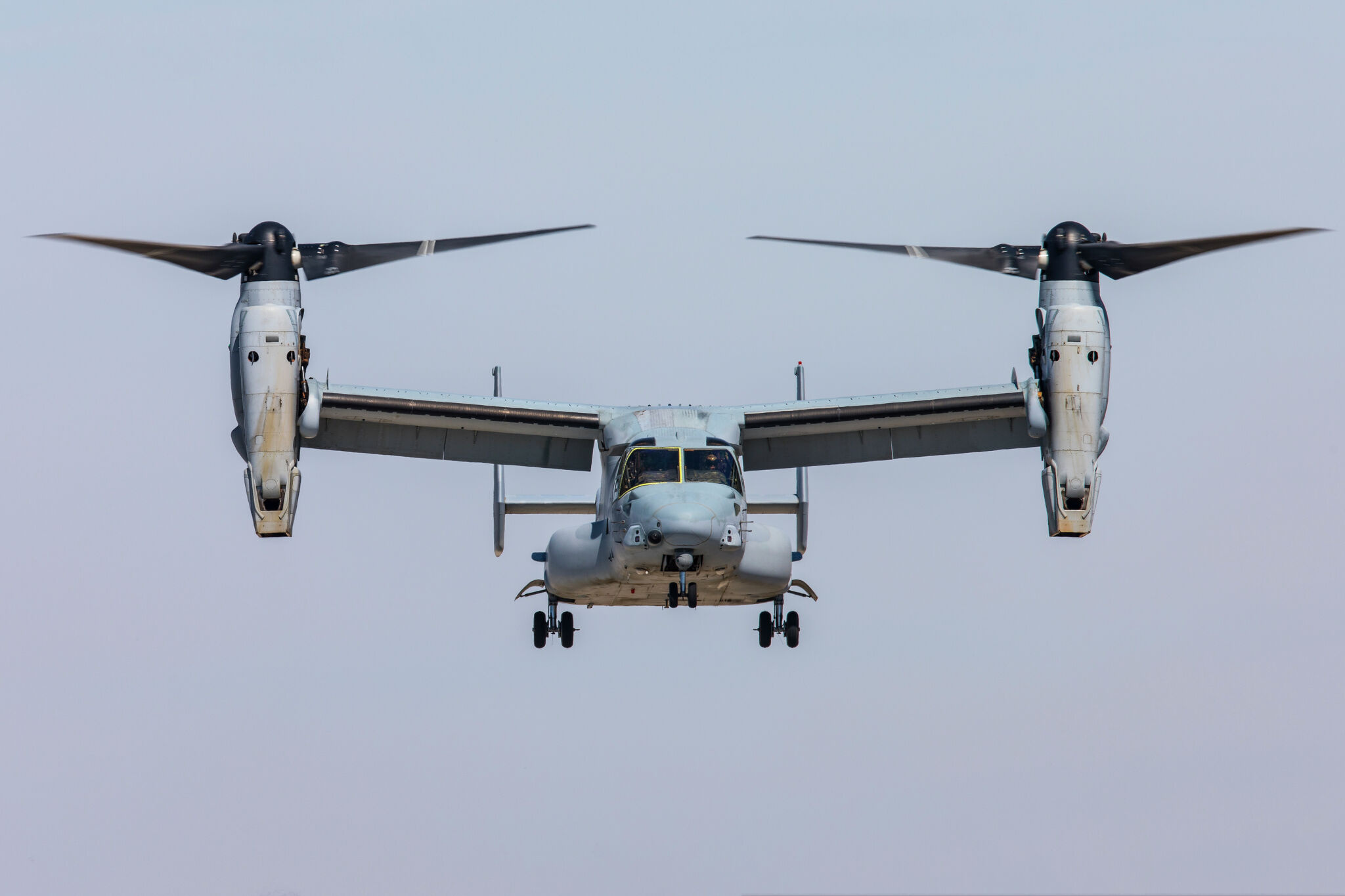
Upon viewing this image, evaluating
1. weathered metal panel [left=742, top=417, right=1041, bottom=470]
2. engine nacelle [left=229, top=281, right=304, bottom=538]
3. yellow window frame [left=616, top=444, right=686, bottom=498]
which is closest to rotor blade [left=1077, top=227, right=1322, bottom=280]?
weathered metal panel [left=742, top=417, right=1041, bottom=470]

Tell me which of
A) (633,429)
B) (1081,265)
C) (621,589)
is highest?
(1081,265)

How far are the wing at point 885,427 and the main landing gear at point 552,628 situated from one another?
10.8 ft

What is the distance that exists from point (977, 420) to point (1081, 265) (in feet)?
10.8

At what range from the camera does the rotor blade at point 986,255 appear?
30188 mm

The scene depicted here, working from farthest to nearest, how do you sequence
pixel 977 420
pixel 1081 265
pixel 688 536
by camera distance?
1. pixel 977 420
2. pixel 1081 265
3. pixel 688 536

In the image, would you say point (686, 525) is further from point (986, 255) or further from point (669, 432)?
point (986, 255)

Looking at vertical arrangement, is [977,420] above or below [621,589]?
above

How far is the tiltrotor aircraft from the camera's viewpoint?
28234 millimetres

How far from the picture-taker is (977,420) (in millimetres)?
32188

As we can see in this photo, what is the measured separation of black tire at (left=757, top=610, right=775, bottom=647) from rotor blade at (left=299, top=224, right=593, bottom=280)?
6582 mm

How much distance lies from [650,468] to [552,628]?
191 inches

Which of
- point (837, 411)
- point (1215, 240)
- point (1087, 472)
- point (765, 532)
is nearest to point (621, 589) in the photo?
point (765, 532)

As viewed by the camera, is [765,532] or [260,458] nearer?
[260,458]

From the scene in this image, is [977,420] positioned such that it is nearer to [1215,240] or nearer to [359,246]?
[1215,240]
